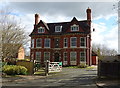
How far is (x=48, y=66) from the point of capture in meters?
22.6

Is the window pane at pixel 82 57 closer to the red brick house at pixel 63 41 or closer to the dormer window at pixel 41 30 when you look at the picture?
the red brick house at pixel 63 41

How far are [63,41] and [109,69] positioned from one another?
24.3 metres

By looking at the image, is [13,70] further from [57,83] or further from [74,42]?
[74,42]

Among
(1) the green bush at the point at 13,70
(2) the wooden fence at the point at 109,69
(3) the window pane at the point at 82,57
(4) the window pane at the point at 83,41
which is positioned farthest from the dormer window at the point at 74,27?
(1) the green bush at the point at 13,70

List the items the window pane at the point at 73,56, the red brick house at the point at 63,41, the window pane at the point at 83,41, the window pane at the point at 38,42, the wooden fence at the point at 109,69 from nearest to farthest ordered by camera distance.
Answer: the wooden fence at the point at 109,69, the window pane at the point at 83,41, the red brick house at the point at 63,41, the window pane at the point at 73,56, the window pane at the point at 38,42

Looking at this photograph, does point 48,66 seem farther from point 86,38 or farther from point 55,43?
point 55,43

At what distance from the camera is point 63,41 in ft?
140

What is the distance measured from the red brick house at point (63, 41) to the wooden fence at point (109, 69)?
20930 millimetres

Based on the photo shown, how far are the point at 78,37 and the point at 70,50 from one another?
3345mm

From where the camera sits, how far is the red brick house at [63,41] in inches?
1586

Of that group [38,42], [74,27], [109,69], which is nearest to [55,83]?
[109,69]

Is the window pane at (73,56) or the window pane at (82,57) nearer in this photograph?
the window pane at (82,57)

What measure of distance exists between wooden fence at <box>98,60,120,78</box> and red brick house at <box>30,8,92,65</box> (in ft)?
68.7

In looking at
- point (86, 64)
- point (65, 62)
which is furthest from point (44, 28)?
point (86, 64)
